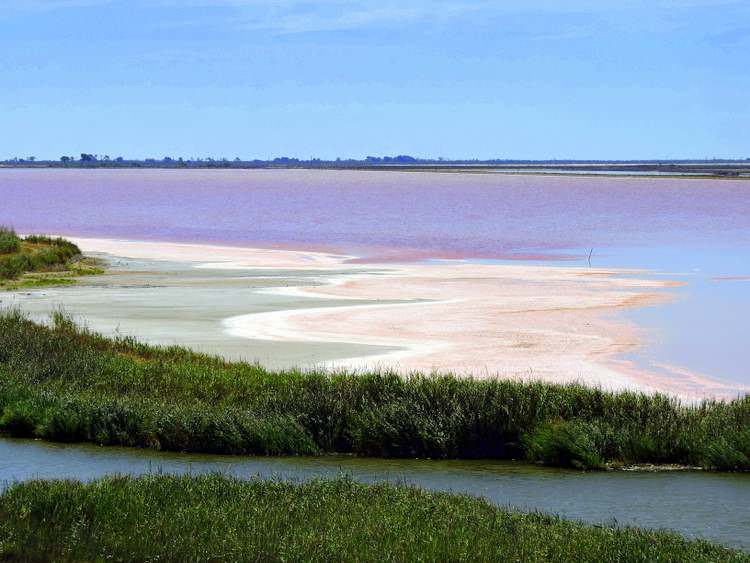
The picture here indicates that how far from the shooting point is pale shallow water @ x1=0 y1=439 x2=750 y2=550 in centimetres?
1341

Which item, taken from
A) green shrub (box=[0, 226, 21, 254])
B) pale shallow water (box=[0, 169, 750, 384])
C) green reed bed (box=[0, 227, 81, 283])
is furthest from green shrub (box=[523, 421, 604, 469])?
green shrub (box=[0, 226, 21, 254])

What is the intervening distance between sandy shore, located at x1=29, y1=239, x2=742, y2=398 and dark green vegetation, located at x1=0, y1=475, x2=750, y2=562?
898cm

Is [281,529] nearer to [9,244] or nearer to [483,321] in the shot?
[483,321]

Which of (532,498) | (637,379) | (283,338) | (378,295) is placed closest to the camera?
(532,498)

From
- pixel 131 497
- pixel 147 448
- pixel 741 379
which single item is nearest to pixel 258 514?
pixel 131 497

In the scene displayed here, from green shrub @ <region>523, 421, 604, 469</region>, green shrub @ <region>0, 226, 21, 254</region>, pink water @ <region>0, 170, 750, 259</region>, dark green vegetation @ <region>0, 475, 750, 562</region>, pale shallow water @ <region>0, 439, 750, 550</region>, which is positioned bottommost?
pink water @ <region>0, 170, 750, 259</region>

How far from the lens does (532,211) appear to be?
108062 mm

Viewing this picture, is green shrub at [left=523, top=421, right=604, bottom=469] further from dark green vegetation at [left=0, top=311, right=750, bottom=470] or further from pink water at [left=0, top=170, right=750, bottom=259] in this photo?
pink water at [left=0, top=170, right=750, bottom=259]

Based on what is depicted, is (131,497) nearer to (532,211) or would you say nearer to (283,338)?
(283,338)

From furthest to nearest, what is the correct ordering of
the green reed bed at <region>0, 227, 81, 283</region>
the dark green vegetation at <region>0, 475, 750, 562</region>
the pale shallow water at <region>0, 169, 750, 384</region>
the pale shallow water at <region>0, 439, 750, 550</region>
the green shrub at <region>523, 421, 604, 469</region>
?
the green reed bed at <region>0, 227, 81, 283</region>
the pale shallow water at <region>0, 169, 750, 384</region>
the green shrub at <region>523, 421, 604, 469</region>
the pale shallow water at <region>0, 439, 750, 550</region>
the dark green vegetation at <region>0, 475, 750, 562</region>

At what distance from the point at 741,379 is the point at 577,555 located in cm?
1361

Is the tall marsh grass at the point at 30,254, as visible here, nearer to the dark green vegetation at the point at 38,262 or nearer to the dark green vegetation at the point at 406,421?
the dark green vegetation at the point at 38,262

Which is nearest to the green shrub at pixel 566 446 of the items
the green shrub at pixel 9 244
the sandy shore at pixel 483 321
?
the sandy shore at pixel 483 321

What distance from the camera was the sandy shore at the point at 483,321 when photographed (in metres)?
23.8
